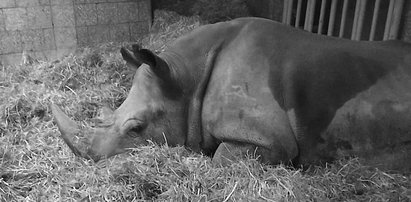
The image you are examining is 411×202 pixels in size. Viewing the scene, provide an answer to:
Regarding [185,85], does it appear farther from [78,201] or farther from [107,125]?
[78,201]

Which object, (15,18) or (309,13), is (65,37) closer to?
(15,18)

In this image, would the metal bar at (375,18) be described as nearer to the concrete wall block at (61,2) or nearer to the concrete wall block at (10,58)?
the concrete wall block at (61,2)

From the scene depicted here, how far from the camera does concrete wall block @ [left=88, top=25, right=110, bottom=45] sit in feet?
22.7

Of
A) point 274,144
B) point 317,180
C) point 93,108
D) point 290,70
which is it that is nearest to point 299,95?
point 290,70

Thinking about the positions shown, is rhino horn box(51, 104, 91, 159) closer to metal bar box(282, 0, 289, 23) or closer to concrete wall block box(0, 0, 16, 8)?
concrete wall block box(0, 0, 16, 8)

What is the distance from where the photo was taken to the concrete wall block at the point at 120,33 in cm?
702

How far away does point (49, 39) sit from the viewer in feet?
22.0

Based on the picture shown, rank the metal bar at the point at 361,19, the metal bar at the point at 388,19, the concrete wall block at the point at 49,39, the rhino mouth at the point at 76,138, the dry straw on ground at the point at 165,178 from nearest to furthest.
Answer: the dry straw on ground at the point at 165,178 < the rhino mouth at the point at 76,138 < the metal bar at the point at 388,19 < the metal bar at the point at 361,19 < the concrete wall block at the point at 49,39

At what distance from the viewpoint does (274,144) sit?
3.08 m

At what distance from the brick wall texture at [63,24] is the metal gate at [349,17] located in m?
2.49

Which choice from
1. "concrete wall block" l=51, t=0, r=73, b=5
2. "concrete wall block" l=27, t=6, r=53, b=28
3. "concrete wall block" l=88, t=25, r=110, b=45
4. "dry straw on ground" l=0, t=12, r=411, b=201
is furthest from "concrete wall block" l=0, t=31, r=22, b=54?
"dry straw on ground" l=0, t=12, r=411, b=201

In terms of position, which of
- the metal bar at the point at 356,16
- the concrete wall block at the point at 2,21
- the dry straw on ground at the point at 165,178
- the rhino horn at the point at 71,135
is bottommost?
the dry straw on ground at the point at 165,178

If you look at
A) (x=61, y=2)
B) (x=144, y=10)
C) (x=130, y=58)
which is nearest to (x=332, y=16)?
(x=130, y=58)

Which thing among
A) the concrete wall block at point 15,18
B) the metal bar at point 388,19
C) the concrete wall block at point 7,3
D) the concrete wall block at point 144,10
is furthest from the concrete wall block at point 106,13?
the metal bar at point 388,19
